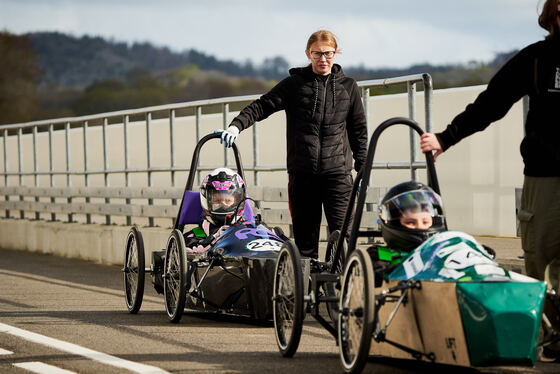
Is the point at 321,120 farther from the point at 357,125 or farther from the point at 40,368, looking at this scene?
the point at 40,368

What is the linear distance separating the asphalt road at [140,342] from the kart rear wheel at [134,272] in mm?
123

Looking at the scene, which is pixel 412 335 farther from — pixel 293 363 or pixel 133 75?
pixel 133 75

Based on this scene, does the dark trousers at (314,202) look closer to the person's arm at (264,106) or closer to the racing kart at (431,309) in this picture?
the person's arm at (264,106)

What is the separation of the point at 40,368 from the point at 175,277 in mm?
2822

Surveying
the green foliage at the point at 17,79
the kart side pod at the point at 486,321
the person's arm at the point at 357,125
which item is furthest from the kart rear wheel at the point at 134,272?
the green foliage at the point at 17,79

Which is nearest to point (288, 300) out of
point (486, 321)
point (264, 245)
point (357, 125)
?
point (264, 245)

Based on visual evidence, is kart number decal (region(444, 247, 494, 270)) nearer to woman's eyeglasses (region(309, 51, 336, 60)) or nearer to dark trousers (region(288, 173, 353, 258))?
dark trousers (region(288, 173, 353, 258))

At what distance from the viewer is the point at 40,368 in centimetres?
741

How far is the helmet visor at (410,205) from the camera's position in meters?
7.22

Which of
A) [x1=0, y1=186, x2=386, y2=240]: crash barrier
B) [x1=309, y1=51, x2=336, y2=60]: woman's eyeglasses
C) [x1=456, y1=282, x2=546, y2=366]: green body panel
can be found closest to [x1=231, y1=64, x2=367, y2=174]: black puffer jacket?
[x1=309, y1=51, x2=336, y2=60]: woman's eyeglasses

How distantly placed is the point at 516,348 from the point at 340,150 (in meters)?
4.44

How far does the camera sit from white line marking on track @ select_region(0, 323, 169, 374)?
7281 mm

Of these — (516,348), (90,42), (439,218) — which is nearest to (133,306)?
(439,218)

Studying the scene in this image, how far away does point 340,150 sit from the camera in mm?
10203
